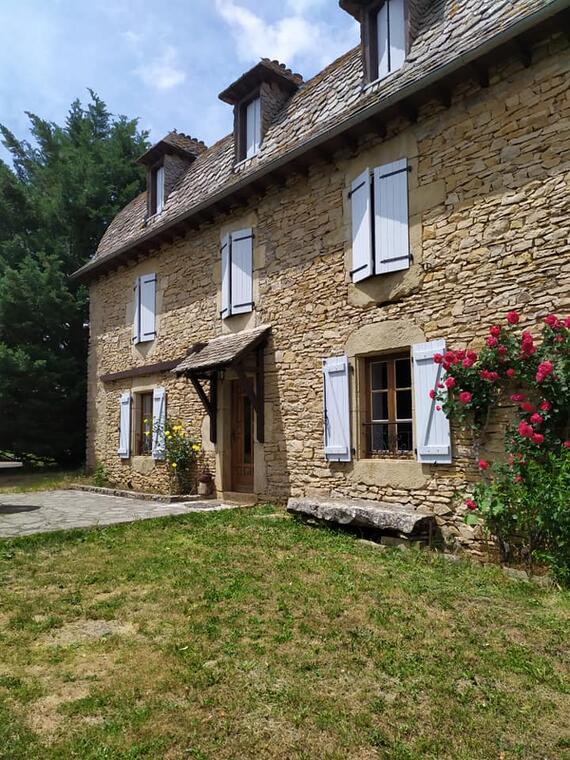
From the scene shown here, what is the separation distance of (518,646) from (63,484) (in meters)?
10.3

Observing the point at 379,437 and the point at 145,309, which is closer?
the point at 379,437

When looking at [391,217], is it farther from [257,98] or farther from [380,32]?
[257,98]

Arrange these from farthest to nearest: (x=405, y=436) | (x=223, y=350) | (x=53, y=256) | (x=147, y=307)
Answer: (x=53, y=256) < (x=147, y=307) < (x=223, y=350) < (x=405, y=436)

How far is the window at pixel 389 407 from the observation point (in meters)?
6.63

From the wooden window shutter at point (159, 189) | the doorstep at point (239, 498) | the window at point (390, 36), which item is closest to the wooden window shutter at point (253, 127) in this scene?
the window at point (390, 36)

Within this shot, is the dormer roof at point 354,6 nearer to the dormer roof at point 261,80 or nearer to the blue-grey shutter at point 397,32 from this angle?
the blue-grey shutter at point 397,32

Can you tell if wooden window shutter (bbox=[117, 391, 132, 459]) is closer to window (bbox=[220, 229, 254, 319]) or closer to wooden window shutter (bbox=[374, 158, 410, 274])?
window (bbox=[220, 229, 254, 319])

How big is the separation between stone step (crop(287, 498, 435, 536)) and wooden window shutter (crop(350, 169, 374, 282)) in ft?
8.94

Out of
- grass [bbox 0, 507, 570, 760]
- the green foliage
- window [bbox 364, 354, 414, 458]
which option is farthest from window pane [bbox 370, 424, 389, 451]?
the green foliage

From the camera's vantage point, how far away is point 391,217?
670 cm

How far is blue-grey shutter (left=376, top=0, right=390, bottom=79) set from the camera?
24.2 ft

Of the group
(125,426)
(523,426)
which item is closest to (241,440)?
(125,426)

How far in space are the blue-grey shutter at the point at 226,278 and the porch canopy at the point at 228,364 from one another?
1.38 ft

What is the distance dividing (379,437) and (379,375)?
77 centimetres
